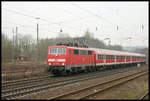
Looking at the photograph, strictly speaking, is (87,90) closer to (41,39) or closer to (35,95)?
(35,95)

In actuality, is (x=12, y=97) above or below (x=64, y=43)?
below

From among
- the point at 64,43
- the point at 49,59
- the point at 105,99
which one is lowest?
the point at 105,99

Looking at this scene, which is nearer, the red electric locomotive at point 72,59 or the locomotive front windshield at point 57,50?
the red electric locomotive at point 72,59

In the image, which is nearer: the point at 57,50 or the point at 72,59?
the point at 57,50

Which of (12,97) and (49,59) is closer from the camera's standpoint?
(12,97)

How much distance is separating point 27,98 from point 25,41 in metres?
40.3

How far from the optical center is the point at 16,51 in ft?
135

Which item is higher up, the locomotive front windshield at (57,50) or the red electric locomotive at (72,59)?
the locomotive front windshield at (57,50)

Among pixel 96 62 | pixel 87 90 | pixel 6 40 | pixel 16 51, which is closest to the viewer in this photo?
pixel 87 90

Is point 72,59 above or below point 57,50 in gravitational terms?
below

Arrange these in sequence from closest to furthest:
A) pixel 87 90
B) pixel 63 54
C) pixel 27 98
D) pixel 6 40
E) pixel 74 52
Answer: pixel 27 98 < pixel 87 90 < pixel 63 54 < pixel 74 52 < pixel 6 40

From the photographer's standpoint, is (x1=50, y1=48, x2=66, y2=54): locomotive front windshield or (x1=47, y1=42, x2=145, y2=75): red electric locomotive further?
(x1=50, y1=48, x2=66, y2=54): locomotive front windshield

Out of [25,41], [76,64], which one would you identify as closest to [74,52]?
[76,64]

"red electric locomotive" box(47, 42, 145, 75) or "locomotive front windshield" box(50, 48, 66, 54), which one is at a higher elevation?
"locomotive front windshield" box(50, 48, 66, 54)
